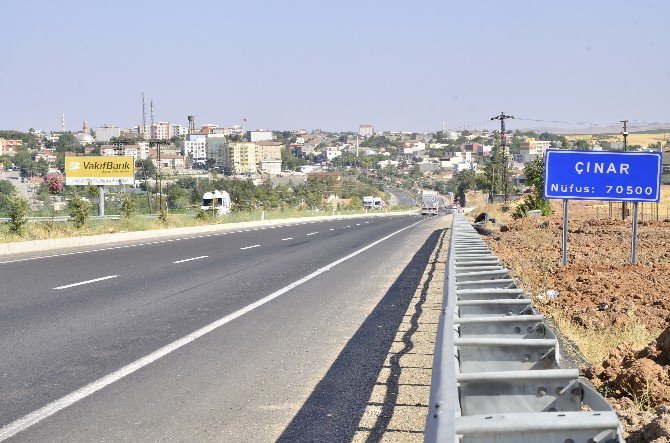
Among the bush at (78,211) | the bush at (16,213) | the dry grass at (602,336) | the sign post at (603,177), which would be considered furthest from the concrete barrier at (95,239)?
the dry grass at (602,336)

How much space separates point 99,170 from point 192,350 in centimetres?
6196

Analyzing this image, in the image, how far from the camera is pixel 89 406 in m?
7.09

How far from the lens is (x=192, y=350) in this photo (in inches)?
383

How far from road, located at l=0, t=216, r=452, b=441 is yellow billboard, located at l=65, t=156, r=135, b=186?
48686 mm

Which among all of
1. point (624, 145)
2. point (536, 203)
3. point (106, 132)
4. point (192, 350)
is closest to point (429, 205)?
point (536, 203)

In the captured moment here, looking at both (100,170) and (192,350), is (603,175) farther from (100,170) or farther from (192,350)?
(100,170)

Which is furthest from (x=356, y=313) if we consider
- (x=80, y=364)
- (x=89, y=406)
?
(x=89, y=406)

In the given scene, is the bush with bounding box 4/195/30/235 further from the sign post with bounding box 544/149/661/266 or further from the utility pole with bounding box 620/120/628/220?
the utility pole with bounding box 620/120/628/220

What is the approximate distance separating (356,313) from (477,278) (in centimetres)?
397

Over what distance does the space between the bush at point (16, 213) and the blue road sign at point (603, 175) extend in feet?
69.4

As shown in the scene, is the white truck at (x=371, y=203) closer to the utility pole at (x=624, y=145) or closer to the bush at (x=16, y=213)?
the utility pole at (x=624, y=145)

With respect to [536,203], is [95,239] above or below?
above

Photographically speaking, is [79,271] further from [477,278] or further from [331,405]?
[331,405]

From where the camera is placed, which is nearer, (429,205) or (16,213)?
(16,213)
